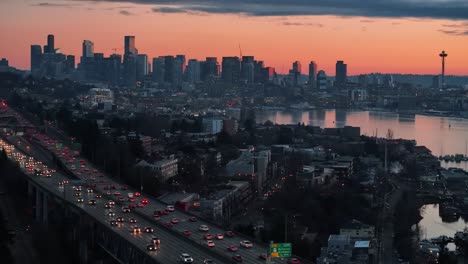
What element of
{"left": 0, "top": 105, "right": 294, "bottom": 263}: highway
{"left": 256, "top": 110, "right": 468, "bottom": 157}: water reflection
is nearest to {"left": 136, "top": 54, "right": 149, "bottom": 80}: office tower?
{"left": 256, "top": 110, "right": 468, "bottom": 157}: water reflection

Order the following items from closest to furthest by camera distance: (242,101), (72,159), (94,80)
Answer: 1. (72,159)
2. (242,101)
3. (94,80)

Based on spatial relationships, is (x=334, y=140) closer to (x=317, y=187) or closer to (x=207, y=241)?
(x=317, y=187)

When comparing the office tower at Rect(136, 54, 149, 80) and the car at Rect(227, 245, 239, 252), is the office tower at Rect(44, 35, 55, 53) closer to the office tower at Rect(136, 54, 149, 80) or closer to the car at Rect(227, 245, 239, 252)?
the office tower at Rect(136, 54, 149, 80)

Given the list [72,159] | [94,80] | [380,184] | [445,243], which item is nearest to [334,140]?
[380,184]

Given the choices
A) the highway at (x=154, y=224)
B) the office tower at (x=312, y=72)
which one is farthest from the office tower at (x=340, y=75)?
the highway at (x=154, y=224)

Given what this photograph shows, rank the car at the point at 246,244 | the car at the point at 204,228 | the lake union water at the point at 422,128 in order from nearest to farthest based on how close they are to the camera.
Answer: the car at the point at 246,244 → the car at the point at 204,228 → the lake union water at the point at 422,128

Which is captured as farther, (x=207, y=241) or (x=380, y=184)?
(x=380, y=184)

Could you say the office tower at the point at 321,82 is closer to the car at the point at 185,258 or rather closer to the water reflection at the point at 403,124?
the water reflection at the point at 403,124
